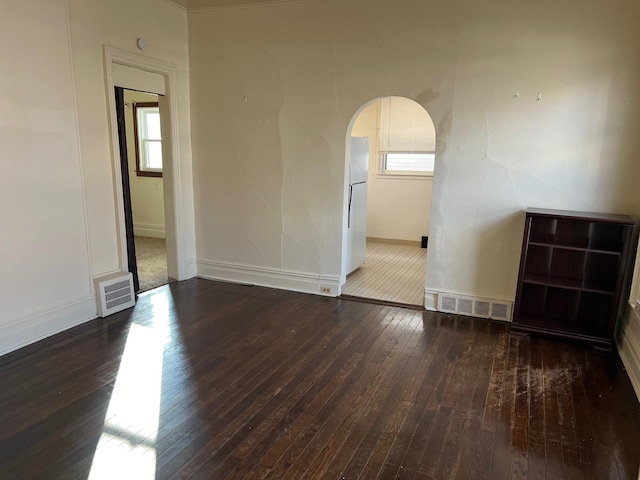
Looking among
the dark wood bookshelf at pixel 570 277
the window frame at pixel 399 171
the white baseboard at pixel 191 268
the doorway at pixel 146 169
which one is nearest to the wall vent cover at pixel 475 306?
the dark wood bookshelf at pixel 570 277

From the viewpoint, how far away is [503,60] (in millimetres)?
3850

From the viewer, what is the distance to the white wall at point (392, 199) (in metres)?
7.25

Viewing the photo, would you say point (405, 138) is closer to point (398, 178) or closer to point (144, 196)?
point (398, 178)

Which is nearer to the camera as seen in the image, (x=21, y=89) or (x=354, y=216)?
(x=21, y=89)

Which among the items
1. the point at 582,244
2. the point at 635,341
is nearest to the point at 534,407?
the point at 635,341

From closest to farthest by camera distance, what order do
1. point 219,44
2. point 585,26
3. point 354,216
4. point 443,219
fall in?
1. point 585,26
2. point 443,219
3. point 219,44
4. point 354,216

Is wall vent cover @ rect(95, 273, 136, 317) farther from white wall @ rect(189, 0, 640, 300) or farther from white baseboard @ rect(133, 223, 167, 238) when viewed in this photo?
white baseboard @ rect(133, 223, 167, 238)

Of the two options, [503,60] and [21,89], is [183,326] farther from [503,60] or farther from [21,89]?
[503,60]

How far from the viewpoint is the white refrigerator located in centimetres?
513

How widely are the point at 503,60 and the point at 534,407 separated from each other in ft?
9.29

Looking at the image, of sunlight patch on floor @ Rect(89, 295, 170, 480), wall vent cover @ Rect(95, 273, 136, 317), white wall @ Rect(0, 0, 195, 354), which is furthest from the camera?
wall vent cover @ Rect(95, 273, 136, 317)

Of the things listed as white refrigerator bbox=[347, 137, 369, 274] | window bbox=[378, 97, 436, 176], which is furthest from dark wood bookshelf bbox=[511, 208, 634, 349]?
window bbox=[378, 97, 436, 176]

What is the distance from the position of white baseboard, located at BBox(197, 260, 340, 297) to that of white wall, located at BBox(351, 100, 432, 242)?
3.02 metres

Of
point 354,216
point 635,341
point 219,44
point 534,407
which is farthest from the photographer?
point 354,216
